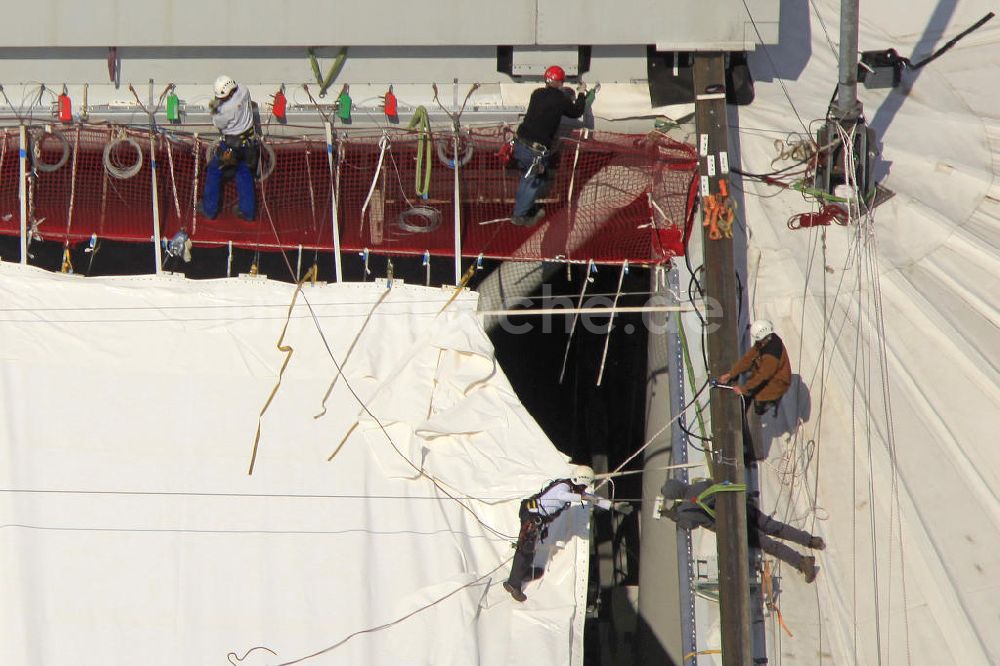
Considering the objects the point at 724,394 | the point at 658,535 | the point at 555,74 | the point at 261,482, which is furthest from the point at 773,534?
the point at 555,74

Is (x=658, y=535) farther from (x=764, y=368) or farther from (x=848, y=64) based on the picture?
(x=848, y=64)

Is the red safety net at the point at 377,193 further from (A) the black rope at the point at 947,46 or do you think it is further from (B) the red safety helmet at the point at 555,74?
(A) the black rope at the point at 947,46

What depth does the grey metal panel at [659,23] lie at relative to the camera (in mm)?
11164

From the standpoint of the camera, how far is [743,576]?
30.3 ft

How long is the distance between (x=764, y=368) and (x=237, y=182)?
16.9 feet

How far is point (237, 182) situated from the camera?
11.2m

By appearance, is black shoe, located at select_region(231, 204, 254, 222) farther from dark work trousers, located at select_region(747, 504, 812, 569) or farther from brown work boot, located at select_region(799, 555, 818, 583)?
brown work boot, located at select_region(799, 555, 818, 583)

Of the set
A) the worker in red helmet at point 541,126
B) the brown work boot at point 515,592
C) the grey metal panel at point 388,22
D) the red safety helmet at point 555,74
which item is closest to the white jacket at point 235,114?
the grey metal panel at point 388,22


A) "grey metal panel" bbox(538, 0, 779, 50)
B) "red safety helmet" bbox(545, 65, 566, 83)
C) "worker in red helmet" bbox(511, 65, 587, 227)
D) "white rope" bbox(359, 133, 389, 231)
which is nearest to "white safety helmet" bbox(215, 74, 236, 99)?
"white rope" bbox(359, 133, 389, 231)

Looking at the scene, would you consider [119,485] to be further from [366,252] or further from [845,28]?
[845,28]

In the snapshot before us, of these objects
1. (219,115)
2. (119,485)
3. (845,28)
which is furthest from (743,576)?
(219,115)

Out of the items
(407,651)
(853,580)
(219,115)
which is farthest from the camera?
(219,115)

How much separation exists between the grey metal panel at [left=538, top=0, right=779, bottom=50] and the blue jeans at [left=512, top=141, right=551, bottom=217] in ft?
4.22

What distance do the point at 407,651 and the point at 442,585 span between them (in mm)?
547
